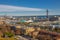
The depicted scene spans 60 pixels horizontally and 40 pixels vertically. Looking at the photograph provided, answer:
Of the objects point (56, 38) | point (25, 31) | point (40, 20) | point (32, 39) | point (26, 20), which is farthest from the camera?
point (26, 20)

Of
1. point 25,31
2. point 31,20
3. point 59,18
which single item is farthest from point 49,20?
point 25,31

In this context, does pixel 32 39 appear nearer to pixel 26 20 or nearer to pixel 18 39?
pixel 18 39

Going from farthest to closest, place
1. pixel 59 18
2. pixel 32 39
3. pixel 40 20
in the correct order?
pixel 40 20, pixel 59 18, pixel 32 39

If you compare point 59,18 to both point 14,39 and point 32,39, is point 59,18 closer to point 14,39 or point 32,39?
point 32,39

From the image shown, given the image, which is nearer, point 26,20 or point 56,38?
point 56,38

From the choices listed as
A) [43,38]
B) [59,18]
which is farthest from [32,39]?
[59,18]

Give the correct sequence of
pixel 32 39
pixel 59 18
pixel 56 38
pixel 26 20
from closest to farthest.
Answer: pixel 56 38
pixel 32 39
pixel 59 18
pixel 26 20

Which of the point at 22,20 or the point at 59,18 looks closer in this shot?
the point at 59,18

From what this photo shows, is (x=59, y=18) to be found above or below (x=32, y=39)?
above

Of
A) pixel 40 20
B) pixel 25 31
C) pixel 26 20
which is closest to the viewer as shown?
pixel 25 31
